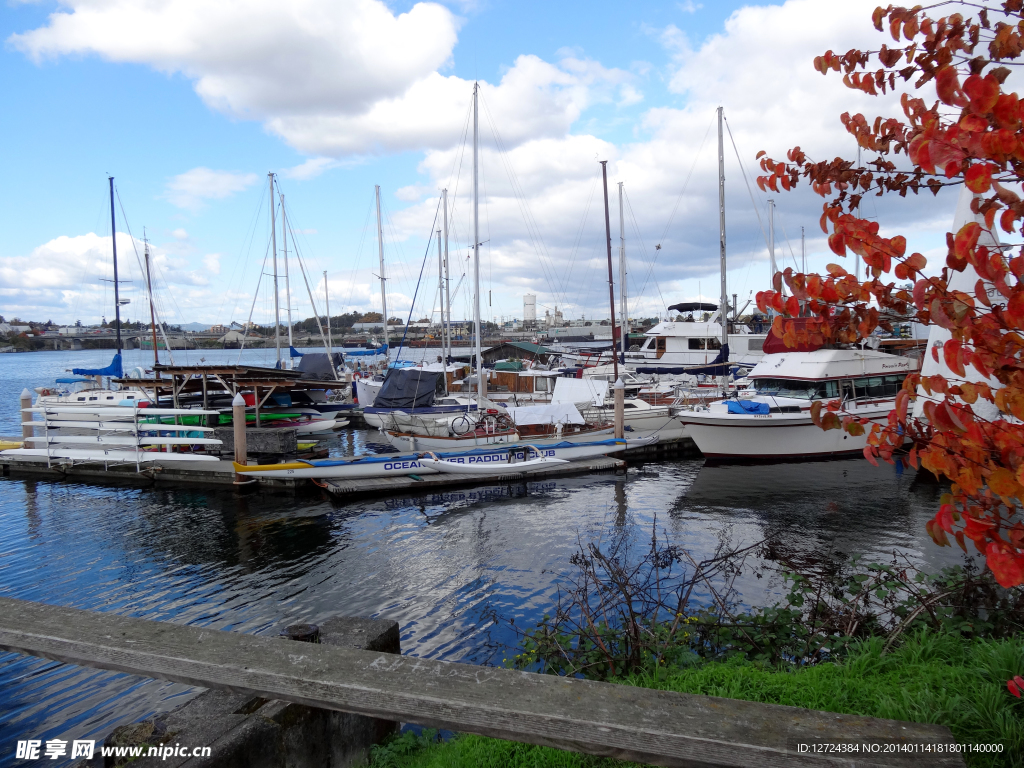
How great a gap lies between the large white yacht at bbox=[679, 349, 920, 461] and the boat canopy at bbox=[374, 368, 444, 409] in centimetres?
1114

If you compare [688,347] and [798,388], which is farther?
[688,347]

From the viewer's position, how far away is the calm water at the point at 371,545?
8.16 meters

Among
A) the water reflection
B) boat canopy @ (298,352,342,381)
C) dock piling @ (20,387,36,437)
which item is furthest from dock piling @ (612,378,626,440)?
dock piling @ (20,387,36,437)

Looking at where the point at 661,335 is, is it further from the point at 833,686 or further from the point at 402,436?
the point at 833,686

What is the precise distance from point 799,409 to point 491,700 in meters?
20.8

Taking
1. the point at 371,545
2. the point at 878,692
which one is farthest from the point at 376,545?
the point at 878,692

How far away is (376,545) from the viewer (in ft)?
43.8

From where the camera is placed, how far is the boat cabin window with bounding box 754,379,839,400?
20.8 metres

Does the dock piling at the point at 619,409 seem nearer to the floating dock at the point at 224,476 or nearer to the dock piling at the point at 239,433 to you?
the floating dock at the point at 224,476

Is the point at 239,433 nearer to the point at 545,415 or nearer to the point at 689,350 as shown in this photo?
the point at 545,415

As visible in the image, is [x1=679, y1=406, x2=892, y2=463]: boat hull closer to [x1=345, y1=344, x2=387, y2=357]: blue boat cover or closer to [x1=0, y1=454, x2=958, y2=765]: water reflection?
[x1=0, y1=454, x2=958, y2=765]: water reflection

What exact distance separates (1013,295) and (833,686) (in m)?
3.18

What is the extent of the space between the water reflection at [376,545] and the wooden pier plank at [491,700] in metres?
5.70

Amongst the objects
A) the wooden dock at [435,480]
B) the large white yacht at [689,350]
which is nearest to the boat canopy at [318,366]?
the large white yacht at [689,350]
